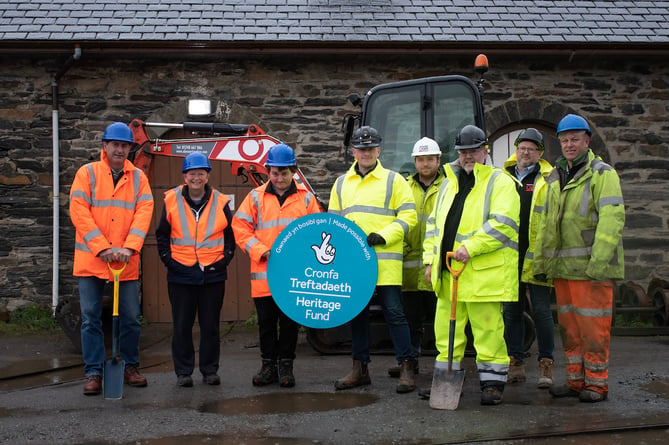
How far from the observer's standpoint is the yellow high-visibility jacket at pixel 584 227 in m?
5.29

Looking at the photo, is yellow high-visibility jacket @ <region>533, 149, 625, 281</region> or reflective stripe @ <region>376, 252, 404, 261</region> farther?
reflective stripe @ <region>376, 252, 404, 261</region>

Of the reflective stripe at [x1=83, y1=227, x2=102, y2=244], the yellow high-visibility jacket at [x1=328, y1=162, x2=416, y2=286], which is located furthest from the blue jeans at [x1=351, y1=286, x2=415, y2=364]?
the reflective stripe at [x1=83, y1=227, x2=102, y2=244]

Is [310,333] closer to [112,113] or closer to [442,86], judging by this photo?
[442,86]

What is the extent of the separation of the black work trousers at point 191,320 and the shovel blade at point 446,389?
1.89 m

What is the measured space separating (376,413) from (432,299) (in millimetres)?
1776

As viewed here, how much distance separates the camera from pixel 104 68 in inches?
393

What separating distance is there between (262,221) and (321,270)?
2.12ft

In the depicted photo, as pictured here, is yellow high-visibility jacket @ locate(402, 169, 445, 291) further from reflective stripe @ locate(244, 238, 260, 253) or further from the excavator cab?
reflective stripe @ locate(244, 238, 260, 253)

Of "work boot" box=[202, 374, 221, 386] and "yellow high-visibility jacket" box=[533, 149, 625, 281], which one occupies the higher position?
"yellow high-visibility jacket" box=[533, 149, 625, 281]

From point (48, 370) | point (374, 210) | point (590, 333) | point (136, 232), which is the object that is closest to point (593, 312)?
point (590, 333)

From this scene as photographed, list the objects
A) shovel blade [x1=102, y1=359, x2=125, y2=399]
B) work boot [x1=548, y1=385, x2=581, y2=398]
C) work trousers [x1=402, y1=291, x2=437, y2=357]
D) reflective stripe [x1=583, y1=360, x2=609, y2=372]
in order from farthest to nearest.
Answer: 1. work trousers [x1=402, y1=291, x2=437, y2=357]
2. shovel blade [x1=102, y1=359, x2=125, y2=399]
3. work boot [x1=548, y1=385, x2=581, y2=398]
4. reflective stripe [x1=583, y1=360, x2=609, y2=372]

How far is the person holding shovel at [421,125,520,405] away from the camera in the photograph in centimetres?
522

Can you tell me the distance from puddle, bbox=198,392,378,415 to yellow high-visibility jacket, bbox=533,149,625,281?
5.69 ft

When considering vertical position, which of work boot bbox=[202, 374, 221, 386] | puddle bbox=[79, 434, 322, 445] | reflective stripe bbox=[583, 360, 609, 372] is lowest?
puddle bbox=[79, 434, 322, 445]
